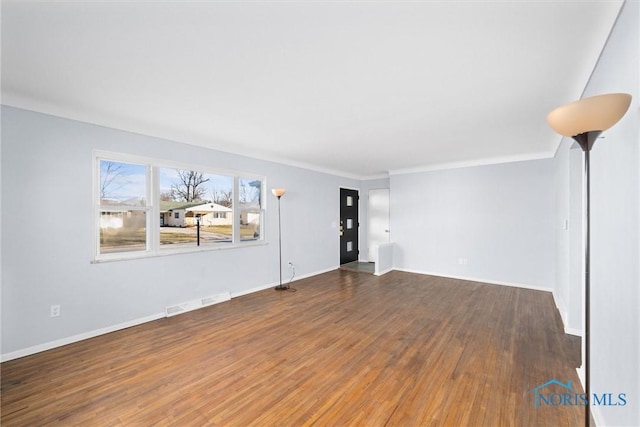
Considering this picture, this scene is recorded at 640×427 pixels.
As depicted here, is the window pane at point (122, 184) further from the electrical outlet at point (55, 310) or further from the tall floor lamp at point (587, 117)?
the tall floor lamp at point (587, 117)

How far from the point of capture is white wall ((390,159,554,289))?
4.95 m

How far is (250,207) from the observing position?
4.93 meters

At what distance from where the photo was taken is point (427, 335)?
3096 millimetres

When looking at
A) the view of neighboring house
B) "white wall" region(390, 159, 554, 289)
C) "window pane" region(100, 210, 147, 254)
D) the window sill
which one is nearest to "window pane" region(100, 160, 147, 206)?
"window pane" region(100, 210, 147, 254)

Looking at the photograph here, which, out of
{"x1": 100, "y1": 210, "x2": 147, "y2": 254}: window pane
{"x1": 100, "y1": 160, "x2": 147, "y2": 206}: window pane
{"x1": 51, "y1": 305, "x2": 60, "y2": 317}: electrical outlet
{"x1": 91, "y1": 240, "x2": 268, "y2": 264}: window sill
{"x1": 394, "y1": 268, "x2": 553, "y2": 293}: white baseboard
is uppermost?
{"x1": 100, "y1": 160, "x2": 147, "y2": 206}: window pane

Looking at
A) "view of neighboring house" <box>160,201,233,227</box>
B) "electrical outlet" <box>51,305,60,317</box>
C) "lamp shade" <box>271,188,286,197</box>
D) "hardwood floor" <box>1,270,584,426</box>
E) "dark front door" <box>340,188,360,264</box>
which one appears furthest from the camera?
"dark front door" <box>340,188,360,264</box>

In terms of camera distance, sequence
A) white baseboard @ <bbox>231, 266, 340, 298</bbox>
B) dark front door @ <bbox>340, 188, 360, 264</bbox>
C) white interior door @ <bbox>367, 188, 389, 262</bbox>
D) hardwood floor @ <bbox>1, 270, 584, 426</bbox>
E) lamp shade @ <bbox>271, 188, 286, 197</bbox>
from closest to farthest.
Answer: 1. hardwood floor @ <bbox>1, 270, 584, 426</bbox>
2. white baseboard @ <bbox>231, 266, 340, 298</bbox>
3. lamp shade @ <bbox>271, 188, 286, 197</bbox>
4. dark front door @ <bbox>340, 188, 360, 264</bbox>
5. white interior door @ <bbox>367, 188, 389, 262</bbox>

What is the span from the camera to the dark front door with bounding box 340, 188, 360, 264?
7.23 meters

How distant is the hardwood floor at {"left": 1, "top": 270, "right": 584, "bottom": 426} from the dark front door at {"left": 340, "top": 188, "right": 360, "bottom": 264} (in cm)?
339

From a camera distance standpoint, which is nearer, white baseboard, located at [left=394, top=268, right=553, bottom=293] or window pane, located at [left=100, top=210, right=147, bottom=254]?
window pane, located at [left=100, top=210, right=147, bottom=254]

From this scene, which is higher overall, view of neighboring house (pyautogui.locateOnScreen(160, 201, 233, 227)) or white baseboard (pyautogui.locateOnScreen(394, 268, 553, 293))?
view of neighboring house (pyautogui.locateOnScreen(160, 201, 233, 227))

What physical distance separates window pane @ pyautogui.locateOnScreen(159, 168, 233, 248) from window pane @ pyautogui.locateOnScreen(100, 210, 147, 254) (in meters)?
0.25

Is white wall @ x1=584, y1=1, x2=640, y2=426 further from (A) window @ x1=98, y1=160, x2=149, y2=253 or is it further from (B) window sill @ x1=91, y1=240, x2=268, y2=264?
(A) window @ x1=98, y1=160, x2=149, y2=253

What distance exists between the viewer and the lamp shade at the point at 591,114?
1.17 metres
